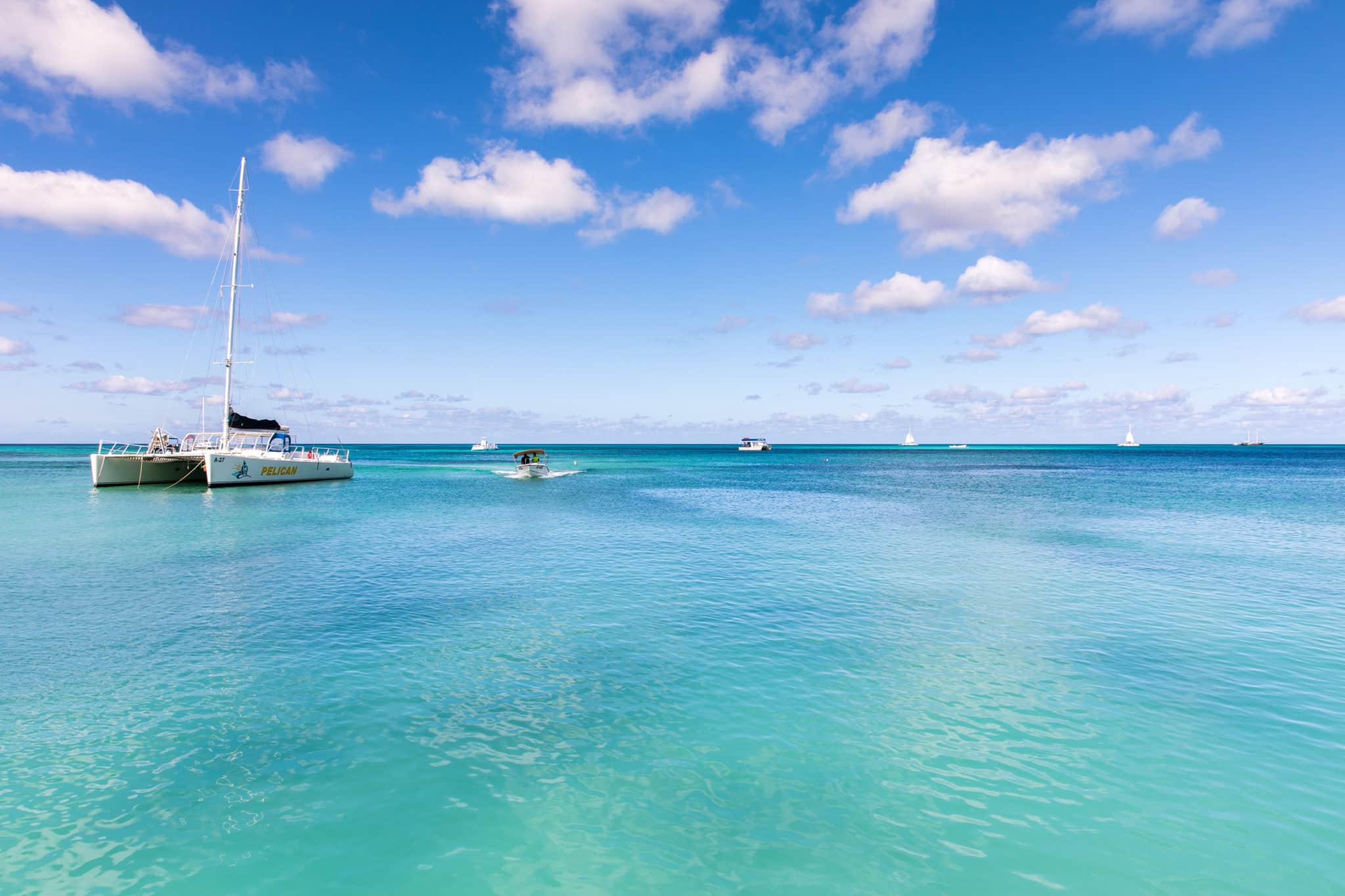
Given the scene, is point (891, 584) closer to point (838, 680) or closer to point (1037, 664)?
point (1037, 664)

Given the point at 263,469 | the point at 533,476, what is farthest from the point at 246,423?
the point at 533,476

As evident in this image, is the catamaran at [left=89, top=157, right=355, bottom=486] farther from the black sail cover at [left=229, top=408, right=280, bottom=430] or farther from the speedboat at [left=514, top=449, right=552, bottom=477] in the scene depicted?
the speedboat at [left=514, top=449, right=552, bottom=477]

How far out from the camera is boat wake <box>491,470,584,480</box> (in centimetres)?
7738

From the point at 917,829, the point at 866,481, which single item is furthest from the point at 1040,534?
the point at 866,481

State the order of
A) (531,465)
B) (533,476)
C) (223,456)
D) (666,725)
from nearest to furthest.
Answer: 1. (666,725)
2. (223,456)
3. (533,476)
4. (531,465)

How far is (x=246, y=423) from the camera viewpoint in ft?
181

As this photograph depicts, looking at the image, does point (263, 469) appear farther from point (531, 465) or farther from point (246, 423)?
point (531, 465)

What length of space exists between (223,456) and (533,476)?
33.7 metres

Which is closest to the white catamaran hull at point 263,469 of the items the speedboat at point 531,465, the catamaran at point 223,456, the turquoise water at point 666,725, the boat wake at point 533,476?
the catamaran at point 223,456

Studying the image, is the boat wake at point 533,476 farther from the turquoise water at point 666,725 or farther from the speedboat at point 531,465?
the turquoise water at point 666,725

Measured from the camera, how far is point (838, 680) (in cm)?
1205

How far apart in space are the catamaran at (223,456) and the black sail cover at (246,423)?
52mm

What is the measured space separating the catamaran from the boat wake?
25.5 metres

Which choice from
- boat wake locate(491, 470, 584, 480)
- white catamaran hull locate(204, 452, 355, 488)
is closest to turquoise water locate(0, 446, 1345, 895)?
white catamaran hull locate(204, 452, 355, 488)
